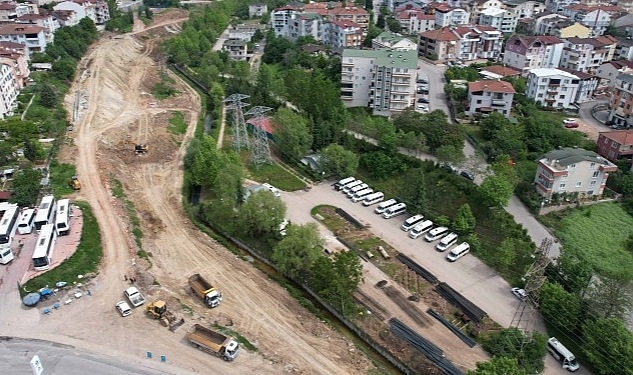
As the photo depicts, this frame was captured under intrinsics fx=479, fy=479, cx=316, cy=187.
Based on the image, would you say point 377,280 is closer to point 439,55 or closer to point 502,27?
point 439,55

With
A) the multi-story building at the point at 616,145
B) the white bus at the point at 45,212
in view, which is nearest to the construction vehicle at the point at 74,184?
the white bus at the point at 45,212

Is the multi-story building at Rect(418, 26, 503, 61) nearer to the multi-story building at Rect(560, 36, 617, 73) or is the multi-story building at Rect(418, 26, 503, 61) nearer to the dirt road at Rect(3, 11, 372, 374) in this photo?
the multi-story building at Rect(560, 36, 617, 73)

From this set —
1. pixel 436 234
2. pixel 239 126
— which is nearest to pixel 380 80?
pixel 239 126

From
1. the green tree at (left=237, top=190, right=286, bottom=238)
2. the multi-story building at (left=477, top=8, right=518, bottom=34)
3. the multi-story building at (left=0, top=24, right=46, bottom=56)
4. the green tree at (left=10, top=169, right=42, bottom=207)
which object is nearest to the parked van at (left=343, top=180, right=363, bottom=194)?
the green tree at (left=237, top=190, right=286, bottom=238)

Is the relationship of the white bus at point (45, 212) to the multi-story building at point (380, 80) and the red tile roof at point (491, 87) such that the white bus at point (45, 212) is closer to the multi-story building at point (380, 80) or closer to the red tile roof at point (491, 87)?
the multi-story building at point (380, 80)

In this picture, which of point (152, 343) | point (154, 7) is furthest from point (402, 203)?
point (154, 7)

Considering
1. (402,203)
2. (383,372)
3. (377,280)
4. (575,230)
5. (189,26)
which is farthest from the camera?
(189,26)
